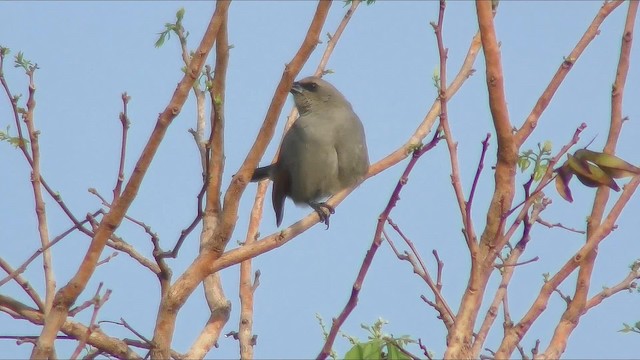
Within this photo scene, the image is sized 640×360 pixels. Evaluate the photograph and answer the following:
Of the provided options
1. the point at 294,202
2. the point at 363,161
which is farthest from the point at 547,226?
the point at 294,202

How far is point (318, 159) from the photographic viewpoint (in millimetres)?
6605

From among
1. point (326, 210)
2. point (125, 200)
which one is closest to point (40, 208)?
point (125, 200)

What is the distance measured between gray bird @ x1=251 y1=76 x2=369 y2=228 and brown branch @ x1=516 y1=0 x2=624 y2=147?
2.97m

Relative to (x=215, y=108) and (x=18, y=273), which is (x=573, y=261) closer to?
(x=215, y=108)

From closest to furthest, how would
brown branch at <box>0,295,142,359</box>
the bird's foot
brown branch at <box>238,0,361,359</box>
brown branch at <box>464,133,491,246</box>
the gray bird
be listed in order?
brown branch at <box>464,133,491,246</box> < brown branch at <box>0,295,142,359</box> < brown branch at <box>238,0,361,359</box> < the bird's foot < the gray bird

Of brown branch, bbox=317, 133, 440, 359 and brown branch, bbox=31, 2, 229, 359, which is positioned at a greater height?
brown branch, bbox=31, 2, 229, 359

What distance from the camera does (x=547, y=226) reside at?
3.65 metres

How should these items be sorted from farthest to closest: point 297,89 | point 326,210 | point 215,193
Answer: point 297,89
point 326,210
point 215,193

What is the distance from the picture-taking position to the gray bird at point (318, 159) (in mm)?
6590

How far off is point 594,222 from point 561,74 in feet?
1.88

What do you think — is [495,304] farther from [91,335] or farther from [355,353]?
[91,335]

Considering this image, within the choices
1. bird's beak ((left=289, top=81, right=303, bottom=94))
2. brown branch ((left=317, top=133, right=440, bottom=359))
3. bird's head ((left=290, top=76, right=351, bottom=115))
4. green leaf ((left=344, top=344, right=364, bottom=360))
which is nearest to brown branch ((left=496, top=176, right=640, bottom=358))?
green leaf ((left=344, top=344, right=364, bottom=360))

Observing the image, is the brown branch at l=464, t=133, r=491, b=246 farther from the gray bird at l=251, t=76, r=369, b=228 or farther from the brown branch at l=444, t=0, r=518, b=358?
the gray bird at l=251, t=76, r=369, b=228

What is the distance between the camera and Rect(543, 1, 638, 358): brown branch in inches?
124
